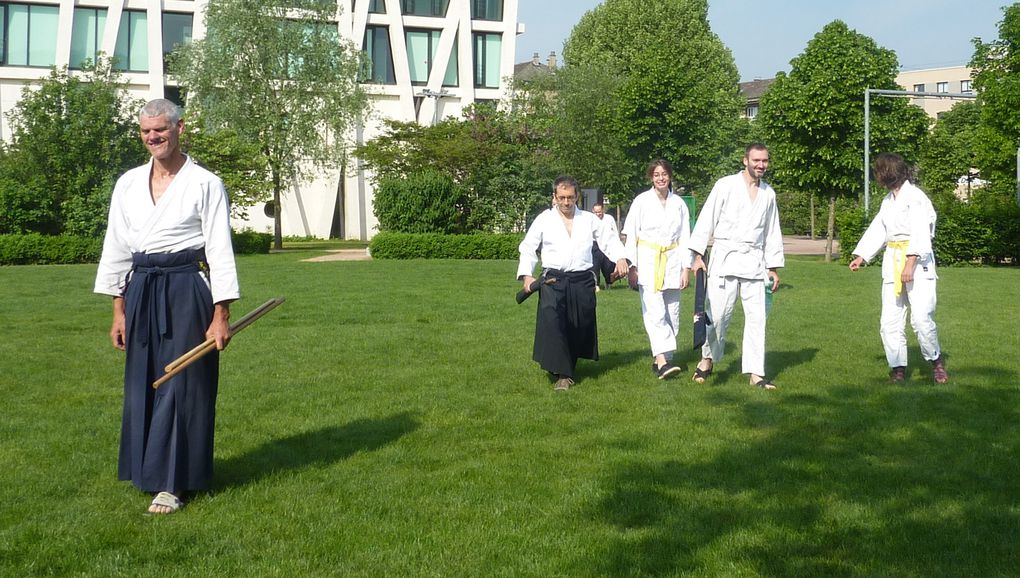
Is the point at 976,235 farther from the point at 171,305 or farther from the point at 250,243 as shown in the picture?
the point at 171,305

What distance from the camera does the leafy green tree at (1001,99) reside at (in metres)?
38.2

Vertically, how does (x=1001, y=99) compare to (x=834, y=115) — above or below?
above

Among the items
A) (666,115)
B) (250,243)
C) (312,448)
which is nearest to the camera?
(312,448)

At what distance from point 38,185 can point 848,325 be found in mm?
29182

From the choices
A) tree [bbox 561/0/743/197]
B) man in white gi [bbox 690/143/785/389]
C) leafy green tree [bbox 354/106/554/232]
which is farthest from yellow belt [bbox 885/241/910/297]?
tree [bbox 561/0/743/197]

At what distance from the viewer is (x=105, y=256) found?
5812 mm

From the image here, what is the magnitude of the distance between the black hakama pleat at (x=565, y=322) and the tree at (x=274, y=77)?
33.6 meters

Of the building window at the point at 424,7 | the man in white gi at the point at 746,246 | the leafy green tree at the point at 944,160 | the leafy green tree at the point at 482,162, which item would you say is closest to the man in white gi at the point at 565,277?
the man in white gi at the point at 746,246

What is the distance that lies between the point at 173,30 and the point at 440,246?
80.0ft

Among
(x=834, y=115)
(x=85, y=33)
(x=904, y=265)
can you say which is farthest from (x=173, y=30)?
(x=904, y=265)

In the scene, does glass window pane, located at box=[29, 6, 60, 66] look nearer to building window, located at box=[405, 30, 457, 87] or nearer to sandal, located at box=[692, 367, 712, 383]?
building window, located at box=[405, 30, 457, 87]

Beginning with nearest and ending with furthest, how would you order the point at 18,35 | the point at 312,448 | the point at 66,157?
the point at 312,448 < the point at 66,157 < the point at 18,35

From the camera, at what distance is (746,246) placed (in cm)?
941

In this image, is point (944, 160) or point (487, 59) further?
point (944, 160)
